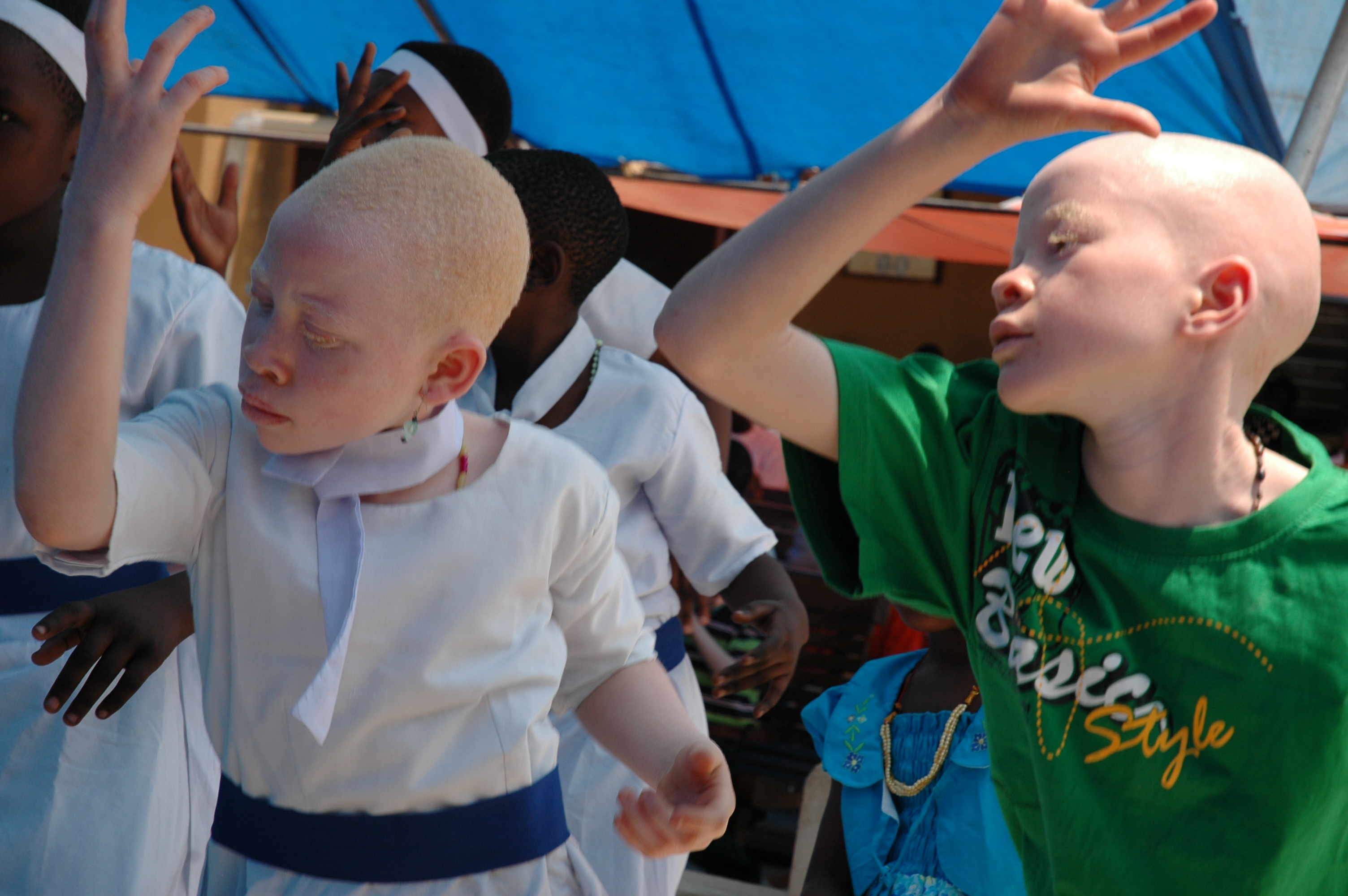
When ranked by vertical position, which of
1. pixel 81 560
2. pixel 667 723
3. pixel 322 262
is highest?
pixel 322 262

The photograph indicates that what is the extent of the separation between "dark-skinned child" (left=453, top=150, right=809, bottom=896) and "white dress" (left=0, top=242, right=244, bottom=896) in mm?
638

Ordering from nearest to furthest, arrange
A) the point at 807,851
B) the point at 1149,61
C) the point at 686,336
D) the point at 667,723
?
the point at 686,336 < the point at 667,723 < the point at 807,851 < the point at 1149,61

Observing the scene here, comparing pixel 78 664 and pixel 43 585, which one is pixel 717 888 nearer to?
pixel 43 585

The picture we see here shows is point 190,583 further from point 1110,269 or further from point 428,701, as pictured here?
point 1110,269

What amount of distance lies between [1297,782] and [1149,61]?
3214 millimetres

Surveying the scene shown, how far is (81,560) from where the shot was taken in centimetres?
142

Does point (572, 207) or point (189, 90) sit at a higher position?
point (189, 90)

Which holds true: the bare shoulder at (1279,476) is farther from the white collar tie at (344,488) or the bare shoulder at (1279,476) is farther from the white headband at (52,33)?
the white headband at (52,33)

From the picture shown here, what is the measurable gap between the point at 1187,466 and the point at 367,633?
0.97 meters

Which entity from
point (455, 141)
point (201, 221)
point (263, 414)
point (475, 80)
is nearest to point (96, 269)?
point (263, 414)

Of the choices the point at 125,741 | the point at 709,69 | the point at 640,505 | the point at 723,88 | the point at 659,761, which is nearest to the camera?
the point at 659,761

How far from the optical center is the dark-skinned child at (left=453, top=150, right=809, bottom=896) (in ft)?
8.49

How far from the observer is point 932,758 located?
90.0 inches

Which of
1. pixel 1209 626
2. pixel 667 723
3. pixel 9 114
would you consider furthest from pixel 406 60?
pixel 1209 626
